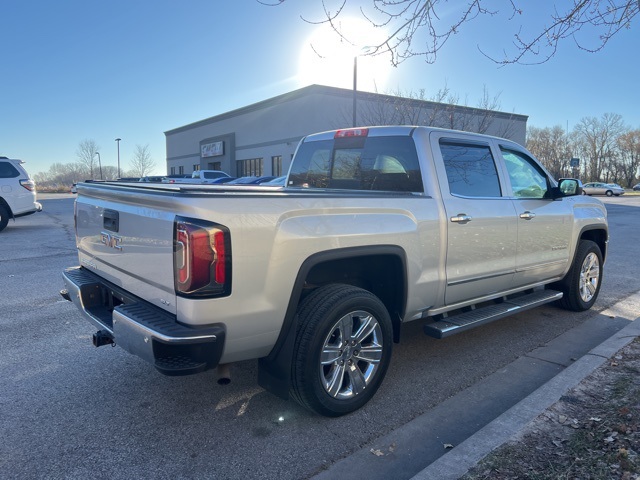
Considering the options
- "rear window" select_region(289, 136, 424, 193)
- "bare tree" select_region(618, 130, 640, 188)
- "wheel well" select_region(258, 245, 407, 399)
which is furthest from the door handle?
"bare tree" select_region(618, 130, 640, 188)

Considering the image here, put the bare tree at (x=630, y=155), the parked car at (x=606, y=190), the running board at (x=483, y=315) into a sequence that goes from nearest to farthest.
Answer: the running board at (x=483, y=315)
the parked car at (x=606, y=190)
the bare tree at (x=630, y=155)

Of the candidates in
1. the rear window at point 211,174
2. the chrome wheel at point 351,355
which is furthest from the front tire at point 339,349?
the rear window at point 211,174

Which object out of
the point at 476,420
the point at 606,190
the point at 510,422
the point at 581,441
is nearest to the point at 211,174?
the point at 476,420

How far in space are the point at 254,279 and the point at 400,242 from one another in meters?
1.22

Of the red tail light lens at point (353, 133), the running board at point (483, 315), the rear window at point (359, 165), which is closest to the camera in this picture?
the running board at point (483, 315)

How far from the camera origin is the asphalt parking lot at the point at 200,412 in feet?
9.04

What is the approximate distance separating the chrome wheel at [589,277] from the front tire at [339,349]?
11.6ft

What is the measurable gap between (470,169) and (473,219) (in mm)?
545

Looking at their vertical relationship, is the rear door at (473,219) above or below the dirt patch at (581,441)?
above

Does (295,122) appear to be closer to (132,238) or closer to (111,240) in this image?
(111,240)

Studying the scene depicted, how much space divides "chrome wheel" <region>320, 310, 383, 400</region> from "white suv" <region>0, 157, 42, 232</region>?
44.0ft

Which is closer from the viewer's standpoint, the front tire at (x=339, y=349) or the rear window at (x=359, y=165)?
the front tire at (x=339, y=349)

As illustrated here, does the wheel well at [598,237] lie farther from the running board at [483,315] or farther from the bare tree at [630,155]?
the bare tree at [630,155]

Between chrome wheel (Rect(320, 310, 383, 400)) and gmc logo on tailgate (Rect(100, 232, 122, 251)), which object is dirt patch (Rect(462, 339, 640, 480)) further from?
gmc logo on tailgate (Rect(100, 232, 122, 251))
